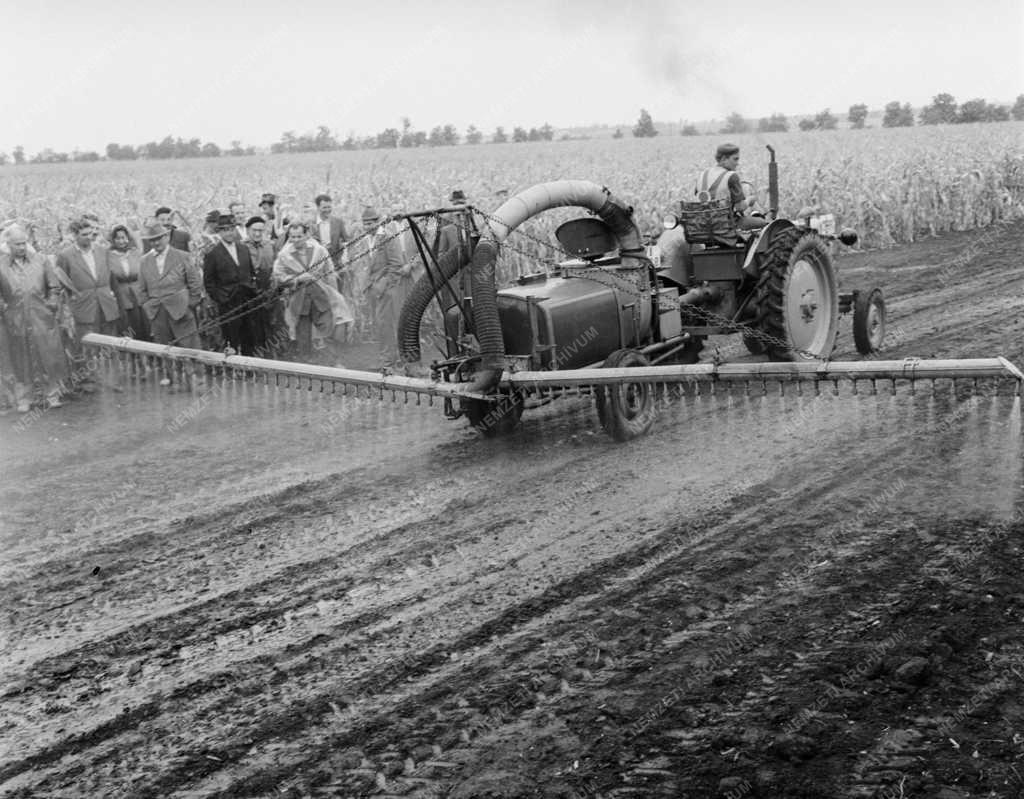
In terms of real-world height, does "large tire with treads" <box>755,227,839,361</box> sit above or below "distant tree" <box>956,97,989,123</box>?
below

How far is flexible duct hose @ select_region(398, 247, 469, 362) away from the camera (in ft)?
31.9

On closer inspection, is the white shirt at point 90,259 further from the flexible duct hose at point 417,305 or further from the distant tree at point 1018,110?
the distant tree at point 1018,110

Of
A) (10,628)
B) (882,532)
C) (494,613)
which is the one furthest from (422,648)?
(882,532)

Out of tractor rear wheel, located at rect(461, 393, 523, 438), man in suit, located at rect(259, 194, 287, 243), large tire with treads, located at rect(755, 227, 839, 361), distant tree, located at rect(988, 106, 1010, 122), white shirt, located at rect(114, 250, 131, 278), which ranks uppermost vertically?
distant tree, located at rect(988, 106, 1010, 122)

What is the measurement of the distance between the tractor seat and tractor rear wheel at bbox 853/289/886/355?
174cm

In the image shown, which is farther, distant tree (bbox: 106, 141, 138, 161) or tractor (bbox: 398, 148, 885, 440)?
distant tree (bbox: 106, 141, 138, 161)

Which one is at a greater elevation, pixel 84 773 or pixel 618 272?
pixel 618 272

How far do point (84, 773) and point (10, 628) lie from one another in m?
1.90

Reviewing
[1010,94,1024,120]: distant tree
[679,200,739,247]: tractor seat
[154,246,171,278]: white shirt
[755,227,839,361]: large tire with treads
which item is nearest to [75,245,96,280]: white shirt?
[154,246,171,278]: white shirt

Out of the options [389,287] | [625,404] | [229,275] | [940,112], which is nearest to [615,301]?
[625,404]

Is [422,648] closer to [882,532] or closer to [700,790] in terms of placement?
[700,790]

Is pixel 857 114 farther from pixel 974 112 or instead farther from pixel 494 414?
pixel 494 414

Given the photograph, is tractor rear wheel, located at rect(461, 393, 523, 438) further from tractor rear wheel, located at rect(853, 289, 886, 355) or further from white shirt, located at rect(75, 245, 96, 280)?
white shirt, located at rect(75, 245, 96, 280)

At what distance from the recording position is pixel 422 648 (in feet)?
20.5
